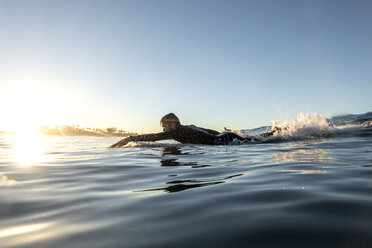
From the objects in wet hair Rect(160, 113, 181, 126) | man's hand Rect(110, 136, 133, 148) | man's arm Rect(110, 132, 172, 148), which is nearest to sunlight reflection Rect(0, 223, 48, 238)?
wet hair Rect(160, 113, 181, 126)

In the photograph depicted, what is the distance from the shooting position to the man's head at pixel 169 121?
8805mm

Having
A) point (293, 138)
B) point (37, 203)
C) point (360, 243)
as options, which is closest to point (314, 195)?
point (360, 243)

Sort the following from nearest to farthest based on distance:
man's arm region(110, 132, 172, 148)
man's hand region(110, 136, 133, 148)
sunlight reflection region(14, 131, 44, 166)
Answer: sunlight reflection region(14, 131, 44, 166), man's arm region(110, 132, 172, 148), man's hand region(110, 136, 133, 148)

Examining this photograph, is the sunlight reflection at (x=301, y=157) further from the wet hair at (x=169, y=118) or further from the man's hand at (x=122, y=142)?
the man's hand at (x=122, y=142)

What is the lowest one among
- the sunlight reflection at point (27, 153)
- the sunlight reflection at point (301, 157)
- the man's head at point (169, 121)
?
the sunlight reflection at point (301, 157)

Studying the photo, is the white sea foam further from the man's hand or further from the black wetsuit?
the man's hand

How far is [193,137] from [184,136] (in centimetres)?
38

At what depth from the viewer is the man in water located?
A: 8914 millimetres

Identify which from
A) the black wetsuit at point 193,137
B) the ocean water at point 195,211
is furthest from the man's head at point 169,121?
the ocean water at point 195,211

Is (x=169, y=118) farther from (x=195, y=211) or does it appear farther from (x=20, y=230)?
(x=20, y=230)

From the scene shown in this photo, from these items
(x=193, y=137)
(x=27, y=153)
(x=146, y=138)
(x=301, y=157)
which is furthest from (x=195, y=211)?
(x=193, y=137)

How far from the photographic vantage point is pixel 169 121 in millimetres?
8859

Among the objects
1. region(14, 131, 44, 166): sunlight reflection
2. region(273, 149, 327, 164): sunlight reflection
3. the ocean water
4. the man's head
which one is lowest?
the ocean water

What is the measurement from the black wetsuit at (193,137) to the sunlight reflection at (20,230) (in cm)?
771
